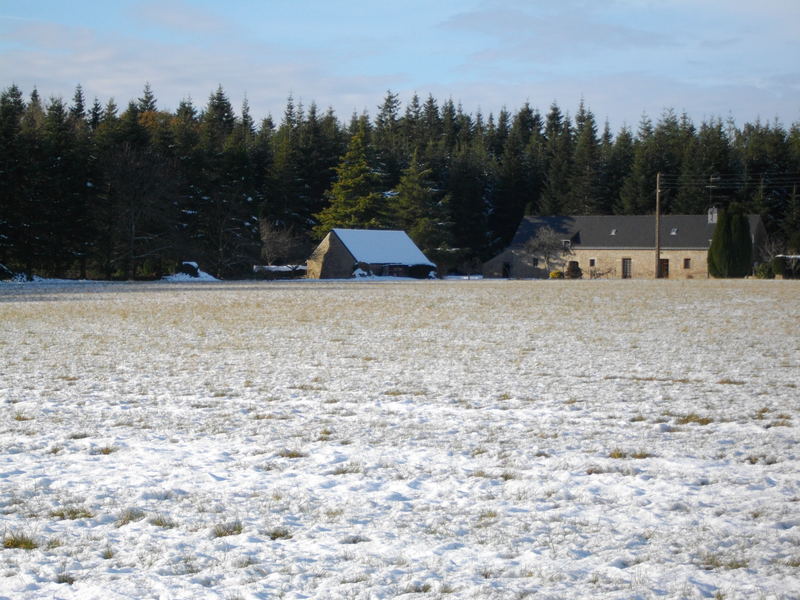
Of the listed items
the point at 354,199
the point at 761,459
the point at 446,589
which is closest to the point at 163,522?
the point at 446,589

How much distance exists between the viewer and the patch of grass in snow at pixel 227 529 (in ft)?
16.3

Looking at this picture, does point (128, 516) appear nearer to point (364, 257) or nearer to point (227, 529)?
point (227, 529)

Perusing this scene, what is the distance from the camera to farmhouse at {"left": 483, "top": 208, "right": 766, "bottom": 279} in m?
74.4

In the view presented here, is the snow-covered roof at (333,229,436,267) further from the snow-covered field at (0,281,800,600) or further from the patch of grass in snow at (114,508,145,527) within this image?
the patch of grass in snow at (114,508,145,527)

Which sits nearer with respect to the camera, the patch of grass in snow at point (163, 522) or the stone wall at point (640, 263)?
the patch of grass in snow at point (163, 522)

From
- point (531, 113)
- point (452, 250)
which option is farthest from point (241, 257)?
point (531, 113)

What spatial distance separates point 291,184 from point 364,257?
14669 millimetres

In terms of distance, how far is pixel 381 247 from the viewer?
68.1 metres

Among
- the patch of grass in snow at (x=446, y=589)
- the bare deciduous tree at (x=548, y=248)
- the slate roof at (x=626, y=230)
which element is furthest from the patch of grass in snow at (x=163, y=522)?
the slate roof at (x=626, y=230)

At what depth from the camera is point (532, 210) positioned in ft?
291

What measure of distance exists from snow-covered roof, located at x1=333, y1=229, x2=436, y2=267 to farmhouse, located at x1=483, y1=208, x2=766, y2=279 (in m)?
12.2

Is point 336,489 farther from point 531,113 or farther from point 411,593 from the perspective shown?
point 531,113

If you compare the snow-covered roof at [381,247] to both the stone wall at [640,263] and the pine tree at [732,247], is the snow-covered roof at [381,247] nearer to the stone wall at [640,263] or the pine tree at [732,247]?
the stone wall at [640,263]

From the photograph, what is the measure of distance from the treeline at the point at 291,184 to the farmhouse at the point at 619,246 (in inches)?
200
